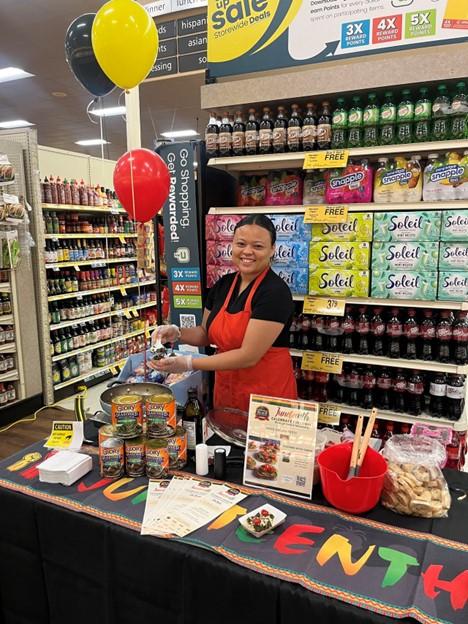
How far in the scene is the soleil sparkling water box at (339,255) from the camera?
2.91 meters

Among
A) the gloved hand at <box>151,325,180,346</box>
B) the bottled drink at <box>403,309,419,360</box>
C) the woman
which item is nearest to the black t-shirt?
the woman

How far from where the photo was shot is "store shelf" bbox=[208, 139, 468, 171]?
267 cm

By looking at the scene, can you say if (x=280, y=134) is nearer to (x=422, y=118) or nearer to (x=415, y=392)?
(x=422, y=118)

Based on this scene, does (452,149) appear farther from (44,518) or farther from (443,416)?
(44,518)

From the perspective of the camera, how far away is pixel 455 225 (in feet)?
8.76

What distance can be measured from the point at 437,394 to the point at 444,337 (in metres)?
0.36

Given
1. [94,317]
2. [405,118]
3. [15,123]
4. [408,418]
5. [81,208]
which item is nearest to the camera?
[405,118]

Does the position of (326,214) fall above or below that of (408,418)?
above

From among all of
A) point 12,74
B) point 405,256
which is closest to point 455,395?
point 405,256

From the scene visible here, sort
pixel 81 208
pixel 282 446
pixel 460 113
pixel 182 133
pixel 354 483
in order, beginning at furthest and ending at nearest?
pixel 182 133 < pixel 81 208 < pixel 460 113 < pixel 282 446 < pixel 354 483

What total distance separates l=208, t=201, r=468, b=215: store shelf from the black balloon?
3.54ft

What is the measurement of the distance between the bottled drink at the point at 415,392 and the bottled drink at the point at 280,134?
1677mm

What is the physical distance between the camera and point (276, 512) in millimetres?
1521

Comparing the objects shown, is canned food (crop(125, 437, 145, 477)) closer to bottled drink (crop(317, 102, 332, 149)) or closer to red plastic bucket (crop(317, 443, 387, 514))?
red plastic bucket (crop(317, 443, 387, 514))
